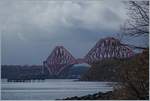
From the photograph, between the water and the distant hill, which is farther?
the water

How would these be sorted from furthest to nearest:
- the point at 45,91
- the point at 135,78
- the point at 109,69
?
the point at 45,91 → the point at 109,69 → the point at 135,78

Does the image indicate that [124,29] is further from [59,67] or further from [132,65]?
[59,67]

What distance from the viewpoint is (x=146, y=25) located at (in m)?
6.34

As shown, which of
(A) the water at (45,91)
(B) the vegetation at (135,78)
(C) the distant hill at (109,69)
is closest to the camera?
(B) the vegetation at (135,78)

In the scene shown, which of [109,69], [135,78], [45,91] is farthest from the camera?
[45,91]

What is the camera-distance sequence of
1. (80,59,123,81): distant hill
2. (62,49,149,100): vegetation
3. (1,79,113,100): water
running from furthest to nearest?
(1,79,113,100): water < (80,59,123,81): distant hill < (62,49,149,100): vegetation

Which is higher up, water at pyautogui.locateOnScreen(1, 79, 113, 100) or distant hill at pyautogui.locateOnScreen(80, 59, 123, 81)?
distant hill at pyautogui.locateOnScreen(80, 59, 123, 81)

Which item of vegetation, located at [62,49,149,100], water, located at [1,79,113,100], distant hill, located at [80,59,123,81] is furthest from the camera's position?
water, located at [1,79,113,100]

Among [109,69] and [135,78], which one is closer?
[135,78]

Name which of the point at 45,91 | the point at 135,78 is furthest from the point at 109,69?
the point at 45,91

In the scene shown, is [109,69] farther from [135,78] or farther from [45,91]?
[45,91]

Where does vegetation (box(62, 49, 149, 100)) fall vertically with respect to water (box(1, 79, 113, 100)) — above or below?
above

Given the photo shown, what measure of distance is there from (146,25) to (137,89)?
103cm

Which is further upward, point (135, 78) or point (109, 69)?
Answer: point (135, 78)
